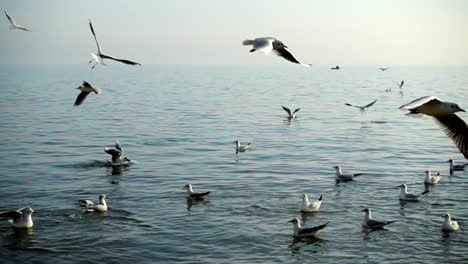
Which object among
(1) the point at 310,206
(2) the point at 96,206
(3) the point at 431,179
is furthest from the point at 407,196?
(2) the point at 96,206

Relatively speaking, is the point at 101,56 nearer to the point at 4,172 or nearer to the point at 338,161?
the point at 4,172

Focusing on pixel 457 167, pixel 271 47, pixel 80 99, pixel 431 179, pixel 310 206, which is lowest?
pixel 310 206

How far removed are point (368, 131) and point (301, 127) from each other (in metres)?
5.12

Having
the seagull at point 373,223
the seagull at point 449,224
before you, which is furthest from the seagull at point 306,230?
the seagull at point 449,224

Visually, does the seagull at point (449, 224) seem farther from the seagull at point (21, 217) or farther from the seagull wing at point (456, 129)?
the seagull at point (21, 217)

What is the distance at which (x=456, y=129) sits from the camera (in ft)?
44.6

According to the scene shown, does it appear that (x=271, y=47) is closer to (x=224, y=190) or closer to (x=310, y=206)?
(x=310, y=206)

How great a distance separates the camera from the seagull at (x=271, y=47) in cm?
1123

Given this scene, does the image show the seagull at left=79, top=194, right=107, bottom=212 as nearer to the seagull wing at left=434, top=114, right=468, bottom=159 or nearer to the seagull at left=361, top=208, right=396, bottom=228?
the seagull at left=361, top=208, right=396, bottom=228

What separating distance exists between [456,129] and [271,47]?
16.4 feet

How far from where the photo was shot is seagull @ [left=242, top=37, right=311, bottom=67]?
11.2m

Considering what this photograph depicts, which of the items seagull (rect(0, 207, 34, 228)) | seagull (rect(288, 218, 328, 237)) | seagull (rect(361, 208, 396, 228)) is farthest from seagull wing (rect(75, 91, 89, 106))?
seagull (rect(361, 208, 396, 228))

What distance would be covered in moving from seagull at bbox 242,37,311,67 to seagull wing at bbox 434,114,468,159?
11.7 ft

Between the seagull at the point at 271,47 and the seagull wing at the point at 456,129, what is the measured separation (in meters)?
3.57
